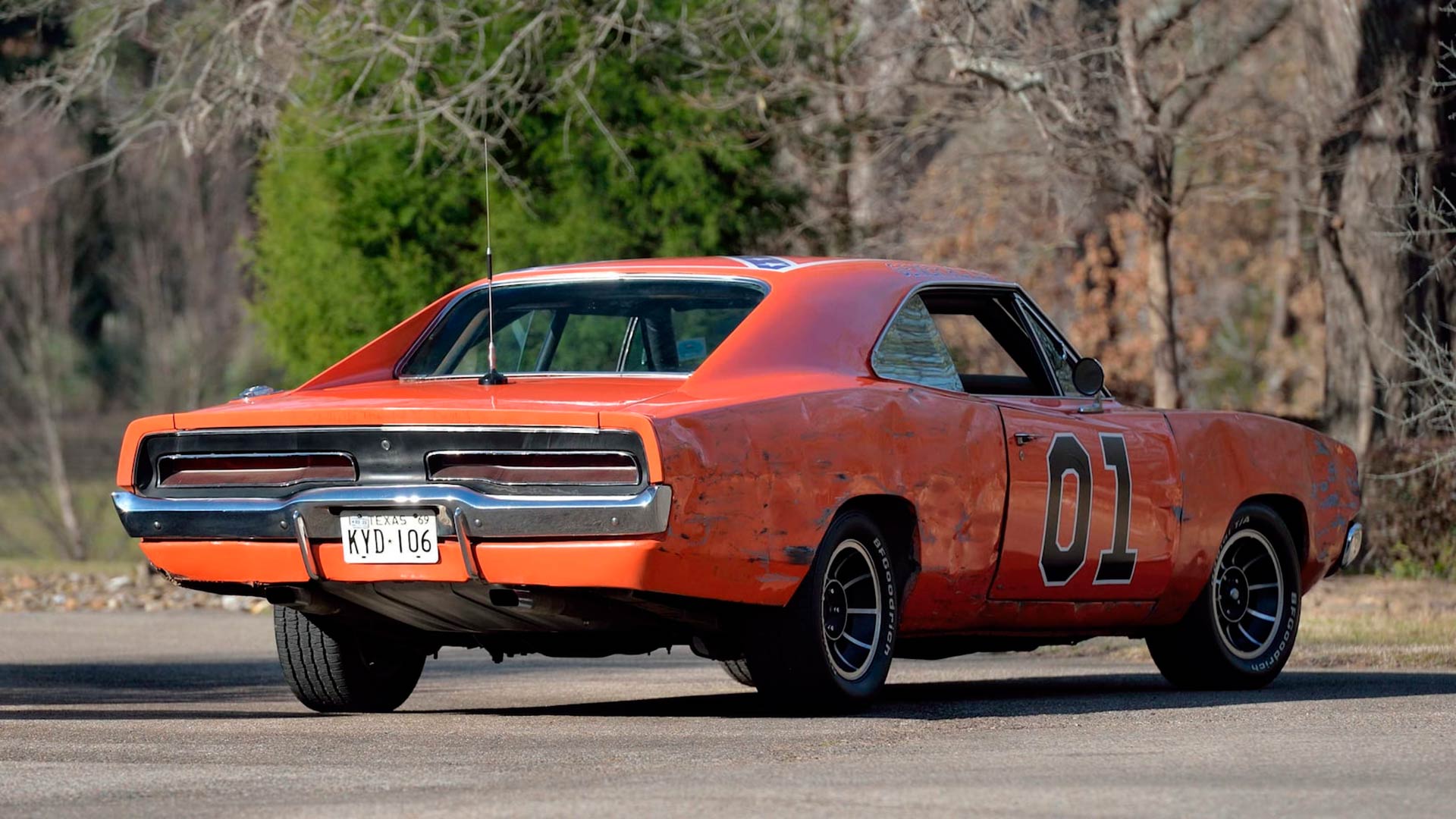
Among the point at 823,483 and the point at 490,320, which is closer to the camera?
the point at 823,483

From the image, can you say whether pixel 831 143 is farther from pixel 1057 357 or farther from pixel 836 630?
pixel 836 630

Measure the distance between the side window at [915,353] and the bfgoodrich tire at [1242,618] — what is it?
158cm

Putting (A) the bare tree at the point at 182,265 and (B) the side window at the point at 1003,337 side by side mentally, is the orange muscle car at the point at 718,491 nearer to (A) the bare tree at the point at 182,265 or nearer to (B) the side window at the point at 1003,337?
(B) the side window at the point at 1003,337

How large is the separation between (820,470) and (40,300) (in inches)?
1067

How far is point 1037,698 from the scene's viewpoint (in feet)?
28.3

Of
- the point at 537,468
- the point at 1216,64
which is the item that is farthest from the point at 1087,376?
the point at 1216,64

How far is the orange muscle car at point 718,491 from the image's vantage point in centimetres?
677

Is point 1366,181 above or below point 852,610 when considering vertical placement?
above

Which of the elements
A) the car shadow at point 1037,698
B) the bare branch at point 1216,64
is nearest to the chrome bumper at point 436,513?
the car shadow at point 1037,698

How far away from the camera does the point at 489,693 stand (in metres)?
9.34

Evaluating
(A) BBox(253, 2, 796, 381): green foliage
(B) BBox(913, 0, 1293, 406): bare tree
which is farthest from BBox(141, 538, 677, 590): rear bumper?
(A) BBox(253, 2, 796, 381): green foliage

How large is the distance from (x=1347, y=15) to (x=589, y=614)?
11013 millimetres

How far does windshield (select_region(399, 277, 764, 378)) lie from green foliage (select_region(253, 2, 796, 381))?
1094 centimetres

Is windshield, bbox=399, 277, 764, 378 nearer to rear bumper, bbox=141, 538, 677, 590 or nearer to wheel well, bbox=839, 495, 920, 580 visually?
wheel well, bbox=839, 495, 920, 580
